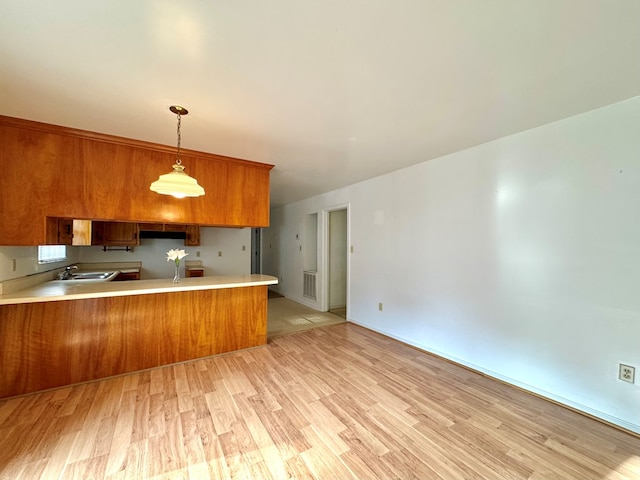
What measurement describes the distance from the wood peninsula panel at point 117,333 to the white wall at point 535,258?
2.21 metres

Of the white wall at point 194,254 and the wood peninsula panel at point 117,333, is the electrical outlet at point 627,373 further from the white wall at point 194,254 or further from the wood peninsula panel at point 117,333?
the white wall at point 194,254

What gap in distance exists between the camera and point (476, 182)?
9.03 feet

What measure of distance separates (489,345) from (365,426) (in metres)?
1.60

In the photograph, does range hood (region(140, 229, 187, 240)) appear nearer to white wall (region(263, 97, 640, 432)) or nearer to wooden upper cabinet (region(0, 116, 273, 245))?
wooden upper cabinet (region(0, 116, 273, 245))

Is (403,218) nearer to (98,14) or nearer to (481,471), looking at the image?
(481,471)

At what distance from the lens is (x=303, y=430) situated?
1852 millimetres

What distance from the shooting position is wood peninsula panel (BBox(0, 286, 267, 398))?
2270mm

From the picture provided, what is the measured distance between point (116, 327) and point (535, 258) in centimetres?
407

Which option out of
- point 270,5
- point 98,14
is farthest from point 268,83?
point 98,14

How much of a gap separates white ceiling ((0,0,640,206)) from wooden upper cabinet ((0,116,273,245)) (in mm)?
215

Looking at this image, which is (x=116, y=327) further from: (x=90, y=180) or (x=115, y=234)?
(x=115, y=234)

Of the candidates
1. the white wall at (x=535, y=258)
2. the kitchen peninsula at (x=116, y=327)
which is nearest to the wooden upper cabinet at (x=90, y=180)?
the kitchen peninsula at (x=116, y=327)

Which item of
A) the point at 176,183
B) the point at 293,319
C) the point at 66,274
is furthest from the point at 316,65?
the point at 66,274

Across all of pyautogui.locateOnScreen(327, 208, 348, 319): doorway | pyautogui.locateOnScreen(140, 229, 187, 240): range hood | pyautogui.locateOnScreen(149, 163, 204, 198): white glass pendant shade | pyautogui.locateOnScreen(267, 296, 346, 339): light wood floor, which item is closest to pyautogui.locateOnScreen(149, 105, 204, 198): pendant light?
pyautogui.locateOnScreen(149, 163, 204, 198): white glass pendant shade
